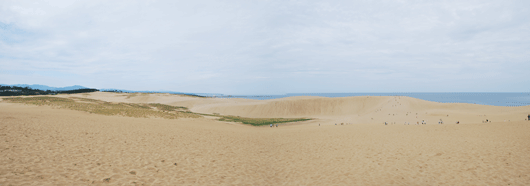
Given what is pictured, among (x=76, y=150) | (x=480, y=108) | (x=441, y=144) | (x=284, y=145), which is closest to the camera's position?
(x=76, y=150)

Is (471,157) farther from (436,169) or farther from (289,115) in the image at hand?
(289,115)

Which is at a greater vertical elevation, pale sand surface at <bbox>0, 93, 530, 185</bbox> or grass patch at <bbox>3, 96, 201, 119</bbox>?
grass patch at <bbox>3, 96, 201, 119</bbox>

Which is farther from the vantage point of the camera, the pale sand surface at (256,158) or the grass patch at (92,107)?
the grass patch at (92,107)

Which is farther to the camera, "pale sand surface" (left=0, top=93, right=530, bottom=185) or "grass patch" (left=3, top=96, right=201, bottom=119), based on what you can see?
"grass patch" (left=3, top=96, right=201, bottom=119)

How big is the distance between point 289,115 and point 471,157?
125 feet

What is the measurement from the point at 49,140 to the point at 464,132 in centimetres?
2471

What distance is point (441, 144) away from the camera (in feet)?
41.9

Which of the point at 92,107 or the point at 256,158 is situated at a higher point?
the point at 92,107

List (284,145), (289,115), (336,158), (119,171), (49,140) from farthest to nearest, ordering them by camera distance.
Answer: (289,115), (284,145), (336,158), (49,140), (119,171)

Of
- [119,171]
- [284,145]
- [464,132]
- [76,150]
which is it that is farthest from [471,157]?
[76,150]

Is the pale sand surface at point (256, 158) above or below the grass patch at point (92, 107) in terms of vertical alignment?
below

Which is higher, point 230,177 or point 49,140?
Answer: point 49,140

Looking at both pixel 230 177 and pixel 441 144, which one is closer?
pixel 230 177

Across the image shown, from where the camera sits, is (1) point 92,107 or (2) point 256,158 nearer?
(2) point 256,158
